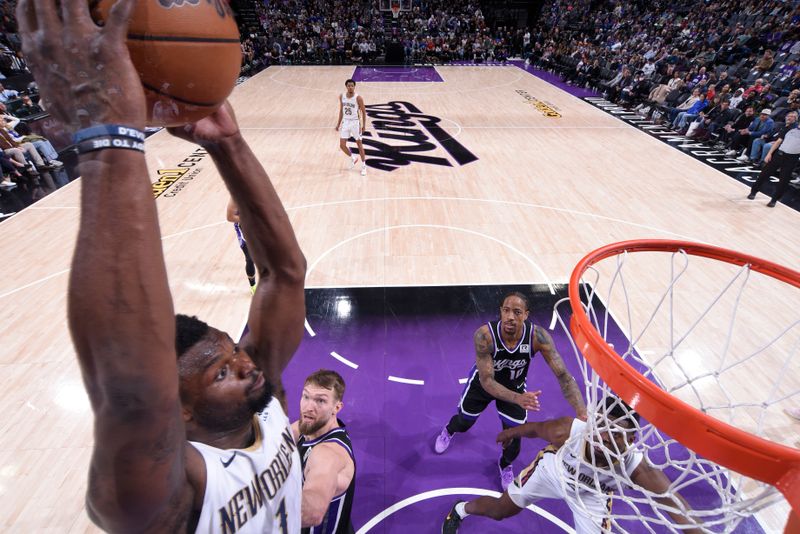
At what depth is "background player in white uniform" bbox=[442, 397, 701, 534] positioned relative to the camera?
232 cm

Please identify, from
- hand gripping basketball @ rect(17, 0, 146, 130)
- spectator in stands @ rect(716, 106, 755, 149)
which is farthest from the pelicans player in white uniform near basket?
spectator in stands @ rect(716, 106, 755, 149)

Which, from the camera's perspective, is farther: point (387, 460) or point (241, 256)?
point (241, 256)

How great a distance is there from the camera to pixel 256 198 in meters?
1.33

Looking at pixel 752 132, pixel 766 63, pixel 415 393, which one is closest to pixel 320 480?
pixel 415 393

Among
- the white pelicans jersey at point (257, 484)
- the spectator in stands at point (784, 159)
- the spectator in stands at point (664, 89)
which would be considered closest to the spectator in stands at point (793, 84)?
the spectator in stands at point (664, 89)

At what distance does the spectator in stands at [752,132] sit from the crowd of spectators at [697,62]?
0.06 ft

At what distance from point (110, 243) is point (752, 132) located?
12.3 m

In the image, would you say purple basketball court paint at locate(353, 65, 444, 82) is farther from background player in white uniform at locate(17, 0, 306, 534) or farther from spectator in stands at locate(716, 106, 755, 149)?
background player in white uniform at locate(17, 0, 306, 534)

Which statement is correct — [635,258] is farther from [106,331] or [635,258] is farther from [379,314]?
[106,331]

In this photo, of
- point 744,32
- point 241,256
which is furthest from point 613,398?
point 744,32

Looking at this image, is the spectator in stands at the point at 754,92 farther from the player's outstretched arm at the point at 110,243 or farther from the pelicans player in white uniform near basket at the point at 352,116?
the player's outstretched arm at the point at 110,243

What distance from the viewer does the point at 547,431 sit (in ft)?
8.95

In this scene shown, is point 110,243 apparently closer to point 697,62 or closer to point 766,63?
point 766,63

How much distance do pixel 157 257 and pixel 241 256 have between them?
5439mm
